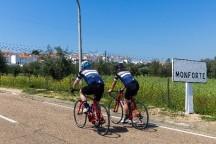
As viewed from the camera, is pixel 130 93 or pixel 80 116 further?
pixel 80 116

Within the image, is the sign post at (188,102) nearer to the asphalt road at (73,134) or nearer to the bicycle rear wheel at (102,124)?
the asphalt road at (73,134)

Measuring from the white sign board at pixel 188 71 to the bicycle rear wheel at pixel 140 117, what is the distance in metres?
3.20

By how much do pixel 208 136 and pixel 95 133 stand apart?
2.73 m

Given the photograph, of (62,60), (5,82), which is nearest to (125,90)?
(62,60)

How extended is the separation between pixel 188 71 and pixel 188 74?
0.35 ft

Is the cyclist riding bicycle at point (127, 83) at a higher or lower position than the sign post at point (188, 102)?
higher

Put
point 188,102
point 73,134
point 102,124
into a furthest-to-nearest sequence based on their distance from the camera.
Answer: point 188,102 → point 102,124 → point 73,134

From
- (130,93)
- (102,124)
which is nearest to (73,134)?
(102,124)

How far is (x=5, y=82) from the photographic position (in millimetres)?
37375

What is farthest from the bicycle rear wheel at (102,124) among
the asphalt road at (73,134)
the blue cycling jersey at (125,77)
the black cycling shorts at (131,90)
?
the blue cycling jersey at (125,77)

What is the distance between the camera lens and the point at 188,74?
46.9 feet

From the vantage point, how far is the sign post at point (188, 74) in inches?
547

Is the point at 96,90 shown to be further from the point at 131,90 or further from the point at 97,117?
the point at 131,90

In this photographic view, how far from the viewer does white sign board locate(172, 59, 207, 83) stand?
1391 cm
